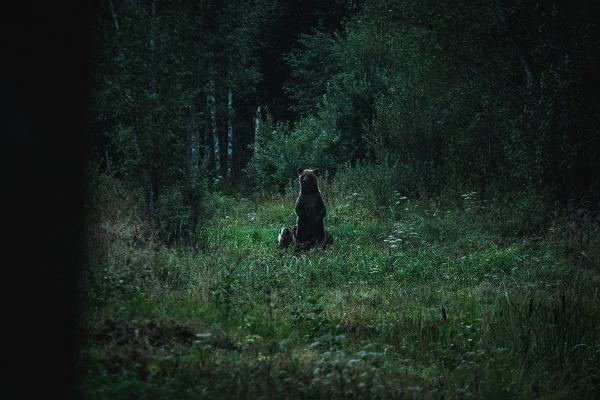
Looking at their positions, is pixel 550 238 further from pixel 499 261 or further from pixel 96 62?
pixel 96 62

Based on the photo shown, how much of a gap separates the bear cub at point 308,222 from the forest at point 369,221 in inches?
22.2

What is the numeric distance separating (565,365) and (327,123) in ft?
63.7

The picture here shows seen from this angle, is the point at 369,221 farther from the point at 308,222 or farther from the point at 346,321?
the point at 346,321

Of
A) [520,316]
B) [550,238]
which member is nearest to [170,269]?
[520,316]

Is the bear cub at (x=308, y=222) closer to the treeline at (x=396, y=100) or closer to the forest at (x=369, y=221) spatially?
the forest at (x=369, y=221)

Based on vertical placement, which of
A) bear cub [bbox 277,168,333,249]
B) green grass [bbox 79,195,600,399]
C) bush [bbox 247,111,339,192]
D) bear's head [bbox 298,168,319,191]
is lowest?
green grass [bbox 79,195,600,399]

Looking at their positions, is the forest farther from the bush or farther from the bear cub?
the bear cub

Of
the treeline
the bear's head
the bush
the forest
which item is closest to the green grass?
the forest

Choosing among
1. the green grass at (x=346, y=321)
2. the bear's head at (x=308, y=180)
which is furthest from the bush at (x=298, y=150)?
the green grass at (x=346, y=321)

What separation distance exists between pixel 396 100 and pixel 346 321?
14.1 metres

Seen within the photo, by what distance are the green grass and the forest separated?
0.04 meters

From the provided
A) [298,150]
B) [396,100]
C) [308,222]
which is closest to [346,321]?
[308,222]

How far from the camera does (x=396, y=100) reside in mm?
21172

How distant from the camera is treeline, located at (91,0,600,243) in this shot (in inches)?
474
